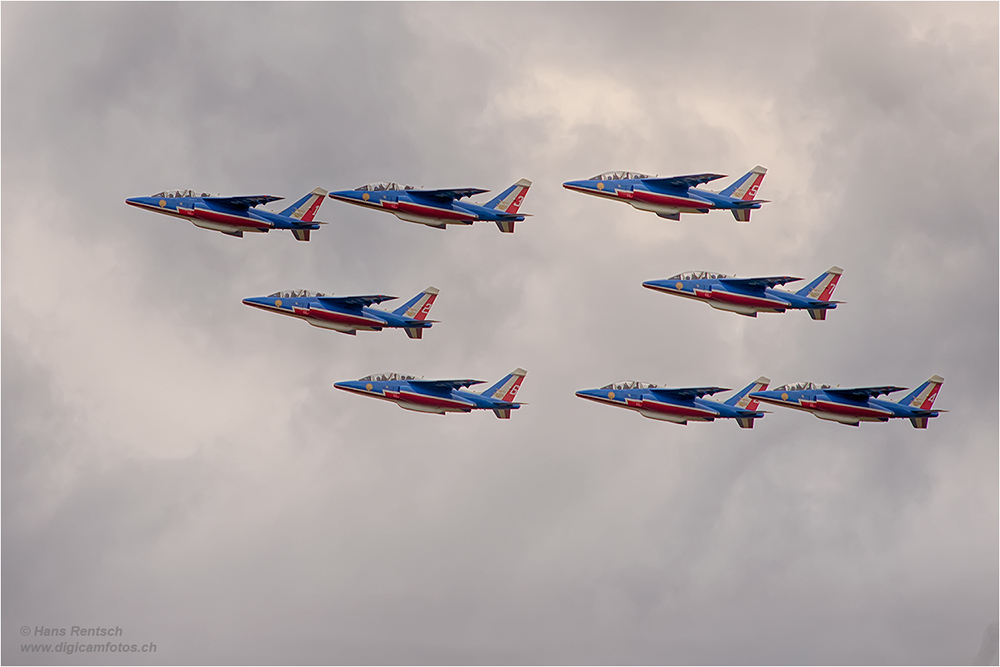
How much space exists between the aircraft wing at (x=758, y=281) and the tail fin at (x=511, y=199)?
841 inches

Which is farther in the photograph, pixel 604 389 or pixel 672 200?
pixel 604 389

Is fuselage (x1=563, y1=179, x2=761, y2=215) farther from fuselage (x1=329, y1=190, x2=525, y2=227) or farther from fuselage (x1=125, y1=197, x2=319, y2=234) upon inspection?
fuselage (x1=125, y1=197, x2=319, y2=234)

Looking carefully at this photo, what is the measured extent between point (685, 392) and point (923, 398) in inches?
965

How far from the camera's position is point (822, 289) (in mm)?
145000

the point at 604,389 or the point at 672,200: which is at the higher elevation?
the point at 672,200

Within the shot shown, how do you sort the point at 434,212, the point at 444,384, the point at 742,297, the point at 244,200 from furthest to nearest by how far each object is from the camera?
the point at 444,384 → the point at 742,297 → the point at 434,212 → the point at 244,200

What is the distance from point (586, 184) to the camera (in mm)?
144625

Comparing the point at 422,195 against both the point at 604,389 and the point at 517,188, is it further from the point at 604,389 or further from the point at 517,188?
the point at 604,389

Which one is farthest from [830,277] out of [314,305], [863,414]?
[314,305]

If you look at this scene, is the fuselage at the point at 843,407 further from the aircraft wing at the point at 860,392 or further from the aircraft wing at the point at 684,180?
the aircraft wing at the point at 684,180

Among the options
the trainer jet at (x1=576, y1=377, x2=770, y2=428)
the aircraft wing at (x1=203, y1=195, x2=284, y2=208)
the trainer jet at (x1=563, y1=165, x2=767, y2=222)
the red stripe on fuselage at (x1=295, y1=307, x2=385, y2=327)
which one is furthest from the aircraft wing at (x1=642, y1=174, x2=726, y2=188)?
the aircraft wing at (x1=203, y1=195, x2=284, y2=208)

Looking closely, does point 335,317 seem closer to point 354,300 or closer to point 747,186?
point 354,300

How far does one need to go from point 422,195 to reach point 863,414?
4951cm

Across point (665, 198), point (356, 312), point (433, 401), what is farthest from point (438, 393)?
point (665, 198)
